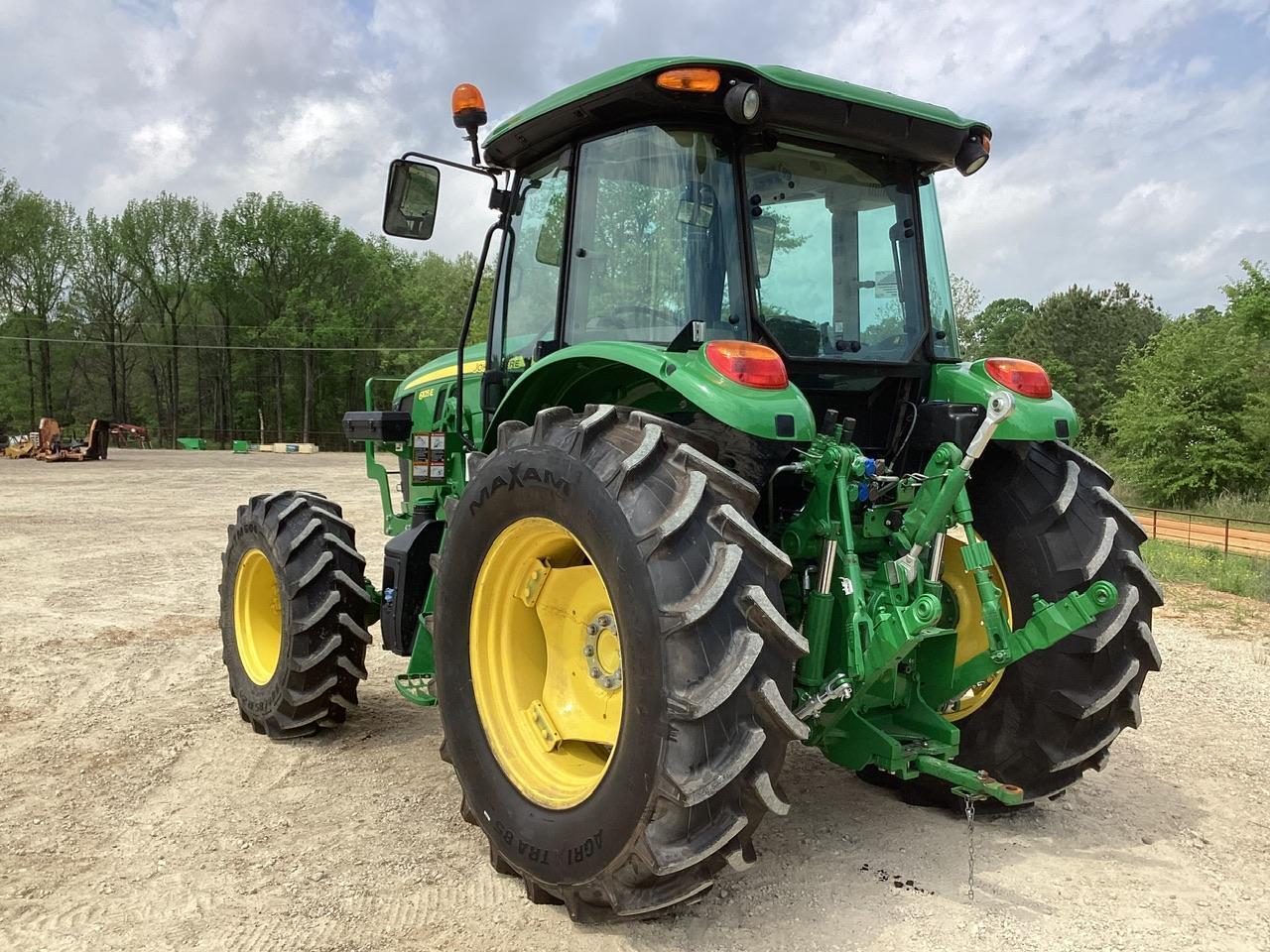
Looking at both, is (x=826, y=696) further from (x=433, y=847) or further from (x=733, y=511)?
(x=433, y=847)

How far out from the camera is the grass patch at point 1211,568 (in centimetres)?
980

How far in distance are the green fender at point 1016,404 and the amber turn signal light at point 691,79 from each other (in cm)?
139

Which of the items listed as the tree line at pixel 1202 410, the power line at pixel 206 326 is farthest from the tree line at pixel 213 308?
the tree line at pixel 1202 410

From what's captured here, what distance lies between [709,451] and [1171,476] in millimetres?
22070

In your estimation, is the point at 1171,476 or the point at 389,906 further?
the point at 1171,476

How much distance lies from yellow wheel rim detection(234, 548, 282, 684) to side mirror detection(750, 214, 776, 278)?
9.60ft

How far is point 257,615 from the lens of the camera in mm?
4914

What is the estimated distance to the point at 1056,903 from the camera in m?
2.95

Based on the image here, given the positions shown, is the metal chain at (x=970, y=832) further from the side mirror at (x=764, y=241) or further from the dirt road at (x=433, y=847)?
the side mirror at (x=764, y=241)

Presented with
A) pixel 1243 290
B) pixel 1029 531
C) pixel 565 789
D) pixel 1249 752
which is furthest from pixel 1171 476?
pixel 565 789

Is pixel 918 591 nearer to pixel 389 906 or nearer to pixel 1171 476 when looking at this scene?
pixel 389 906

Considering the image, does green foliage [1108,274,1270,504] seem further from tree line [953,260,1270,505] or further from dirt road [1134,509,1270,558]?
dirt road [1134,509,1270,558]

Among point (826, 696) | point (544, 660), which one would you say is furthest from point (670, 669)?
point (544, 660)

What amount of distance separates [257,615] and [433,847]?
6.75 ft
